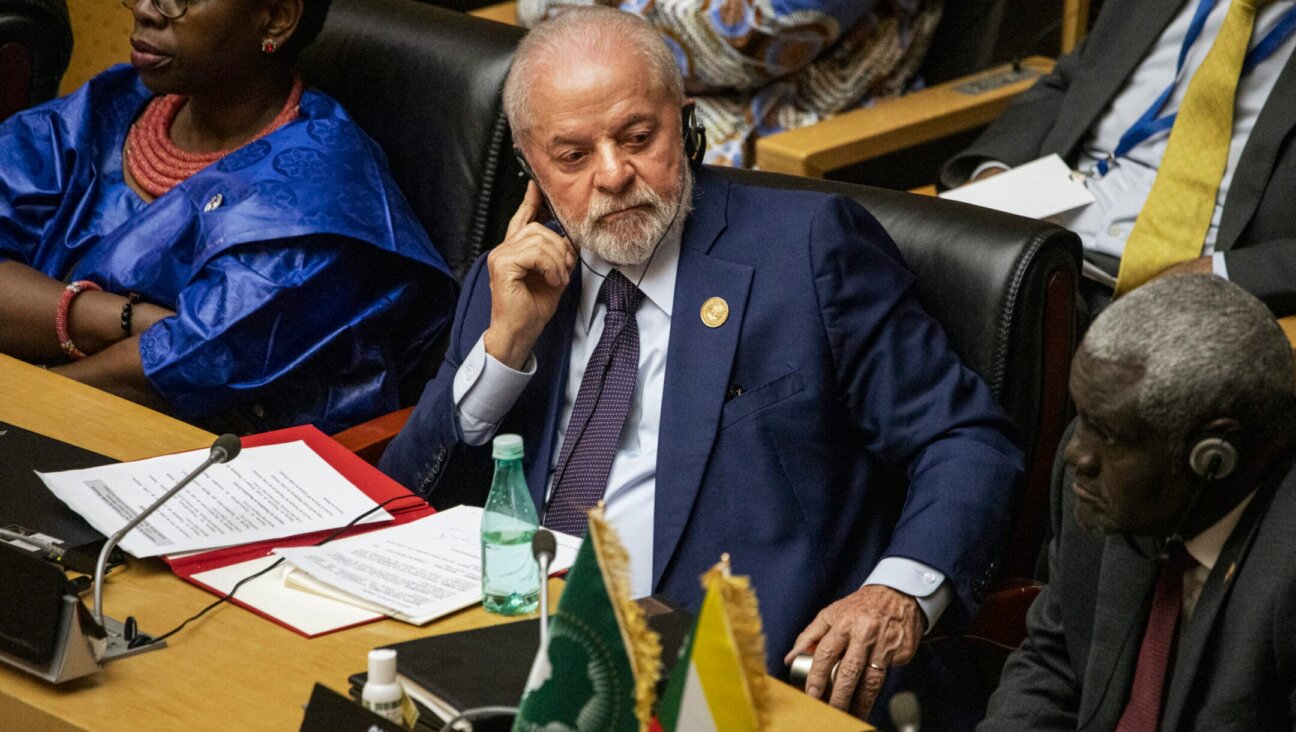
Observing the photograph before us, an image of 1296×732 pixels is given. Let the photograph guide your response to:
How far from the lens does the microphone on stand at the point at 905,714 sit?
1.03 meters

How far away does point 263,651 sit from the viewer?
158 centimetres

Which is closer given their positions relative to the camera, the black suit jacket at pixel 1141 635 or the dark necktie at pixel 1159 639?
the black suit jacket at pixel 1141 635

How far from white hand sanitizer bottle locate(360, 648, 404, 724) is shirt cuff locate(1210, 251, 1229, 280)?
5.33 feet

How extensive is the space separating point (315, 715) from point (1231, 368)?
2.70ft

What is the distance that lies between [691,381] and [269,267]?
81 centimetres

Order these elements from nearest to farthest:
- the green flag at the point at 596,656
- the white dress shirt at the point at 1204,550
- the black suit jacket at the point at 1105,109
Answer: the green flag at the point at 596,656
the white dress shirt at the point at 1204,550
the black suit jacket at the point at 1105,109

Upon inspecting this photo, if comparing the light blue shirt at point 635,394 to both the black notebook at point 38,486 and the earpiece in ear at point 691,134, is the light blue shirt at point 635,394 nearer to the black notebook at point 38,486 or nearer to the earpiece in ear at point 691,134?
the earpiece in ear at point 691,134

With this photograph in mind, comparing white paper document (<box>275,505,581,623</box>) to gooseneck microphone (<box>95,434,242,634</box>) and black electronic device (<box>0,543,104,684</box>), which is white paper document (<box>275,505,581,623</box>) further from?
black electronic device (<box>0,543,104,684</box>)

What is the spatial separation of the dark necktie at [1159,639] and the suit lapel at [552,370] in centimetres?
86

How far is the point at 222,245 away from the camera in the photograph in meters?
2.48

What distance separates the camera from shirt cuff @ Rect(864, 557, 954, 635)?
183cm

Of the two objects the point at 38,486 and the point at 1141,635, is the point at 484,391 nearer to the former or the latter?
the point at 38,486

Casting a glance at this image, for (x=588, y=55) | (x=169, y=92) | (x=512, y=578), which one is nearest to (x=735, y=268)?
(x=588, y=55)

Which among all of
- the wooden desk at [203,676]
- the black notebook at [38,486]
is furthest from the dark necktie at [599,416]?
the black notebook at [38,486]
